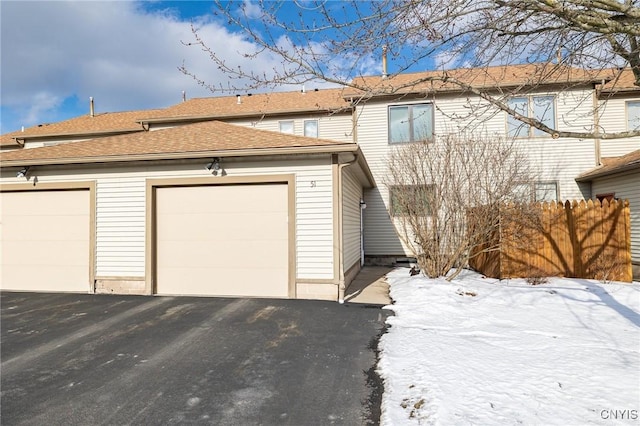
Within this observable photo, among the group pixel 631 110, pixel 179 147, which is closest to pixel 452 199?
pixel 179 147

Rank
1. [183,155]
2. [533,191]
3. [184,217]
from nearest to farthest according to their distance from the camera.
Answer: [183,155], [184,217], [533,191]

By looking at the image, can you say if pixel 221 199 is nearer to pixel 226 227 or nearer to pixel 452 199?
pixel 226 227

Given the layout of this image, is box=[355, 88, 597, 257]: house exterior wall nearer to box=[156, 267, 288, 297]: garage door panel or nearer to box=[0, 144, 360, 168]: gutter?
box=[0, 144, 360, 168]: gutter

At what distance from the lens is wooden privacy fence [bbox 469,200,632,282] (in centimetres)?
840

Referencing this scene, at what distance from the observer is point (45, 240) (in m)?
8.23

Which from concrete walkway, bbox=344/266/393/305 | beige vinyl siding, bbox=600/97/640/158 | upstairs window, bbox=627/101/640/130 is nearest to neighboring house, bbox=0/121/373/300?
concrete walkway, bbox=344/266/393/305

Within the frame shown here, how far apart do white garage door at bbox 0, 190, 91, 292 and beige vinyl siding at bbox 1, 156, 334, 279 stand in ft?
1.37

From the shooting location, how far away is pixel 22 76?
419 inches

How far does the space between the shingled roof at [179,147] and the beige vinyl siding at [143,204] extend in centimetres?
31

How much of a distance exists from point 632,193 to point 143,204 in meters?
13.2

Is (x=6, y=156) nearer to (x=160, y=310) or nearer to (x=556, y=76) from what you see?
(x=160, y=310)

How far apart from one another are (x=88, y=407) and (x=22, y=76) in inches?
471

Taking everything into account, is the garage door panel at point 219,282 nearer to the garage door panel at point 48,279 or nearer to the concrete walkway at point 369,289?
the concrete walkway at point 369,289

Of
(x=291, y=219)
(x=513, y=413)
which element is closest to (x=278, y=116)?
(x=291, y=219)
